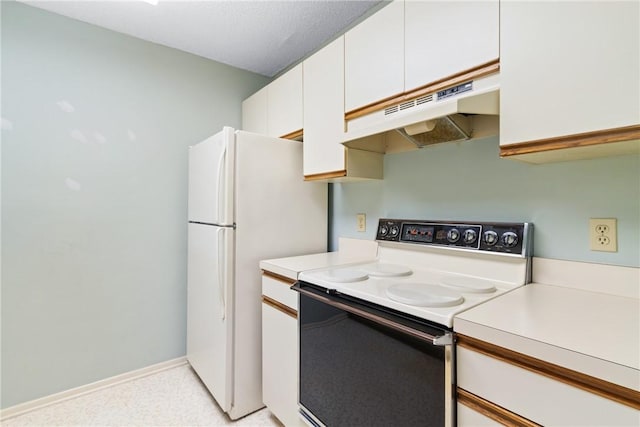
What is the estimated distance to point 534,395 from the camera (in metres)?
0.74

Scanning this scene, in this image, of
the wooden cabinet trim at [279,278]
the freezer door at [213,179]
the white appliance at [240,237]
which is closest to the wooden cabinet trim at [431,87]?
the white appliance at [240,237]

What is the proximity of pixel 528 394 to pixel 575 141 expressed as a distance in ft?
2.39

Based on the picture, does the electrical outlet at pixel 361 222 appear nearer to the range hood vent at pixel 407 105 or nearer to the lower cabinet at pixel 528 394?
the range hood vent at pixel 407 105

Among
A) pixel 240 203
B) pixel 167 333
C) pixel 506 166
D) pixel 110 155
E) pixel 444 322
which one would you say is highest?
pixel 110 155

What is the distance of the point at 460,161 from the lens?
1.50 m

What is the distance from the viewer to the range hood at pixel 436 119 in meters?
1.08

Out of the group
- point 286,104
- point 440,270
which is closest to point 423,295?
point 440,270

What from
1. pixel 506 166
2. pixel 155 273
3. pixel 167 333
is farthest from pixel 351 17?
pixel 167 333

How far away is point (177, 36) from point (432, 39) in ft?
6.11

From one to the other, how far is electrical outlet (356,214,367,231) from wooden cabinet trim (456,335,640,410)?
116 cm

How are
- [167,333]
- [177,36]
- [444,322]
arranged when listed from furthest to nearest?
[167,333], [177,36], [444,322]

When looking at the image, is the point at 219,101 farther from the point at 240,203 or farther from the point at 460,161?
the point at 460,161

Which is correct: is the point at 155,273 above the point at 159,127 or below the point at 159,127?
below

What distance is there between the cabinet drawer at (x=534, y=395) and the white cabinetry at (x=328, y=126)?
3.63ft
